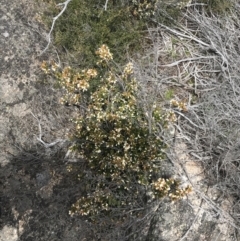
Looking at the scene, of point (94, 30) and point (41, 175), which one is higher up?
point (94, 30)

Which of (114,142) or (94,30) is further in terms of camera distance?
(94,30)

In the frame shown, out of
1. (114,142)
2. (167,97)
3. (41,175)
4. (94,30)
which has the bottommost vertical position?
(167,97)

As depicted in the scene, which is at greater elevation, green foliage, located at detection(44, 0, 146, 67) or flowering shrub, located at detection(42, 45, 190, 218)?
green foliage, located at detection(44, 0, 146, 67)

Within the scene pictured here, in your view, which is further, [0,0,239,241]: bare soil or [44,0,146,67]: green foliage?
[44,0,146,67]: green foliage

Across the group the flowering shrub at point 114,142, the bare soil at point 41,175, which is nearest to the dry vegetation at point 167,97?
the flowering shrub at point 114,142

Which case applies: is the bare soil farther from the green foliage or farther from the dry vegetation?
the green foliage

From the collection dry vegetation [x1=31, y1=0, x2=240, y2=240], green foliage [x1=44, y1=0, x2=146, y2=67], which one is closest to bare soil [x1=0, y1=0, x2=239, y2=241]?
dry vegetation [x1=31, y1=0, x2=240, y2=240]

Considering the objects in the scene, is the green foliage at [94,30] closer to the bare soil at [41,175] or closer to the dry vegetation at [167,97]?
the dry vegetation at [167,97]

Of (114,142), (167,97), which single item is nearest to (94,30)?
(167,97)

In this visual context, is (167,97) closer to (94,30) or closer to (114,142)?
(114,142)
